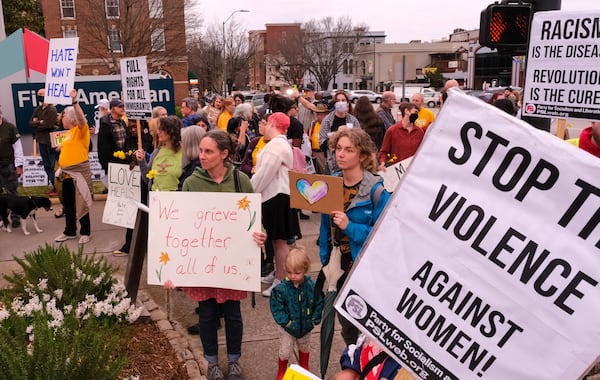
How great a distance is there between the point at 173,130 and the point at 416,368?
398 cm

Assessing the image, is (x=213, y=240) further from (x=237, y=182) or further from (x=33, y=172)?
(x=33, y=172)

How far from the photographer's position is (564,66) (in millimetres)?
4285

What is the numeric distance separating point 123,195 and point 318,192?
11.4 feet

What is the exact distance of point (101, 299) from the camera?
15.9 feet

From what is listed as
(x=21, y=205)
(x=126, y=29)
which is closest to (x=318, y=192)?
(x=21, y=205)

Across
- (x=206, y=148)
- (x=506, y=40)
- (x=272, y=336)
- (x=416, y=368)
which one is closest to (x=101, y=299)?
(x=272, y=336)

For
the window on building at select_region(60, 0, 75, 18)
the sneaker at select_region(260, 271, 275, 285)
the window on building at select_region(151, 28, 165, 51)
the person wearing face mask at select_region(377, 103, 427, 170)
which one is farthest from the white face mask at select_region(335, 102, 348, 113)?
the window on building at select_region(60, 0, 75, 18)

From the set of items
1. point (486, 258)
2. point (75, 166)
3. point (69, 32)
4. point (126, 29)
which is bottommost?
point (75, 166)

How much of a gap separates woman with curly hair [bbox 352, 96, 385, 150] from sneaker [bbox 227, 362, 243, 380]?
4.98m

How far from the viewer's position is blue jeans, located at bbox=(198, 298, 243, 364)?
13.2ft

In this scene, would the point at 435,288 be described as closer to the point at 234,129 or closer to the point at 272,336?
the point at 272,336

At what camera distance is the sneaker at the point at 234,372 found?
4051mm

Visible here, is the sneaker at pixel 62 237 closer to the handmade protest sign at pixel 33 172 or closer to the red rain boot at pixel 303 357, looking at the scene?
the handmade protest sign at pixel 33 172

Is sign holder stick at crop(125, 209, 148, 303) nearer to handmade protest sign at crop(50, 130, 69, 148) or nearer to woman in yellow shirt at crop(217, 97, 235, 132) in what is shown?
handmade protest sign at crop(50, 130, 69, 148)
